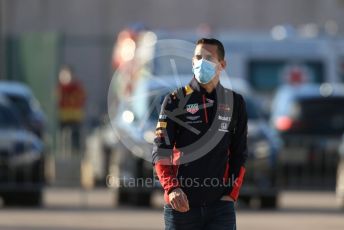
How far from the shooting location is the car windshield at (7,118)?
65.9 ft

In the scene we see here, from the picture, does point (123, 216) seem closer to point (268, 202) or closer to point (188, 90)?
point (268, 202)

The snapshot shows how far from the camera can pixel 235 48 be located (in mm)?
26312

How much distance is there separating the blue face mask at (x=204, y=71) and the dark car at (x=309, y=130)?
1386cm

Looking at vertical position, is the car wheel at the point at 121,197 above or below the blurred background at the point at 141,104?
below

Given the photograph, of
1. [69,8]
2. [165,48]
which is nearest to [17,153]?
[165,48]

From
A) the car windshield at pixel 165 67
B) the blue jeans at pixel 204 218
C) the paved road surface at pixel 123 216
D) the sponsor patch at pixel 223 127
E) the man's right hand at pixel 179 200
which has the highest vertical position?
the car windshield at pixel 165 67

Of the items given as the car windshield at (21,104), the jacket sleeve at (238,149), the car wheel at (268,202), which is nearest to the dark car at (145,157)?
the car wheel at (268,202)

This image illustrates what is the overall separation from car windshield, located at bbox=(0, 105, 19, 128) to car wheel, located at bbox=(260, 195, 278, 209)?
384 cm

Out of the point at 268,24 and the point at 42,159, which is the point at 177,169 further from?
the point at 268,24

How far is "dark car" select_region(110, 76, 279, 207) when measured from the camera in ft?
60.2

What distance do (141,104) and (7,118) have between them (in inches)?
95.1

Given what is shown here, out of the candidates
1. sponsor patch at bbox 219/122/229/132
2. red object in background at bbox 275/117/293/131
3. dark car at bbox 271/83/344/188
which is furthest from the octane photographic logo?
sponsor patch at bbox 219/122/229/132

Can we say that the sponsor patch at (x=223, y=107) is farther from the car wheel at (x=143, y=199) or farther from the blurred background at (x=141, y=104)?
the car wheel at (x=143, y=199)

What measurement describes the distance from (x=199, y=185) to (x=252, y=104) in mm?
12270
